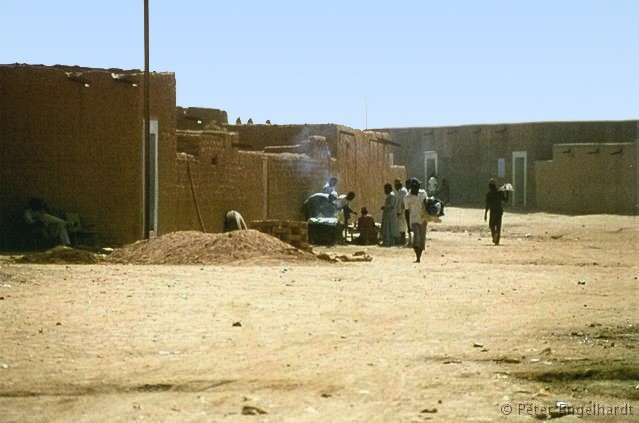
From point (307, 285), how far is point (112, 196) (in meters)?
8.15

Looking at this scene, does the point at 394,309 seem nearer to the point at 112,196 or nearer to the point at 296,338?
the point at 296,338

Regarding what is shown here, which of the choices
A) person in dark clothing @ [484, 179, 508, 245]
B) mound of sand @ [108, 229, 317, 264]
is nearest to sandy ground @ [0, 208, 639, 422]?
mound of sand @ [108, 229, 317, 264]

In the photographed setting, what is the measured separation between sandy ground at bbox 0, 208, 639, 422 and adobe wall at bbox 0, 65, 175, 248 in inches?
161

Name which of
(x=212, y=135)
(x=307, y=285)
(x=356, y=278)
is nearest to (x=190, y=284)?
(x=307, y=285)

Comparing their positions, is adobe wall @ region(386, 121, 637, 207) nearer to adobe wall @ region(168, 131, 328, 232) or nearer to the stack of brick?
adobe wall @ region(168, 131, 328, 232)

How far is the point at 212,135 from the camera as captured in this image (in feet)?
87.7

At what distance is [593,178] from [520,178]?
614 cm

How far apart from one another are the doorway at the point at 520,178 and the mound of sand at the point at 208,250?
105ft

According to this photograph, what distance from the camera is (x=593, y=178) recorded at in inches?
1838

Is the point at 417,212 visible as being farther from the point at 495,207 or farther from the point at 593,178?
the point at 593,178

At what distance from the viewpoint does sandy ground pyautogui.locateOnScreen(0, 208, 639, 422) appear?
8.18 metres

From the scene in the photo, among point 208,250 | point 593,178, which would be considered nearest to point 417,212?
point 208,250

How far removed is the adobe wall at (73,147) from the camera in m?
22.8

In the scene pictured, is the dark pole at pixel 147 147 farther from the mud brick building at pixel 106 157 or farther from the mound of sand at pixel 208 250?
the mound of sand at pixel 208 250
